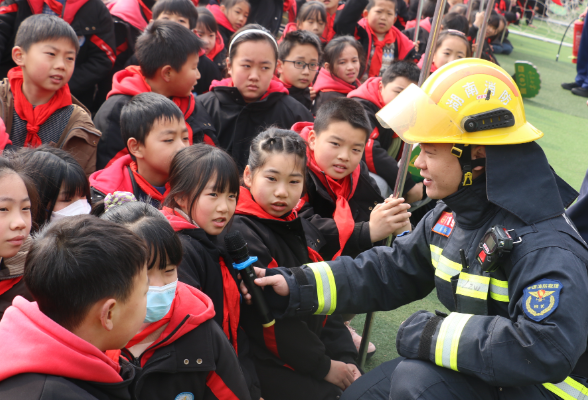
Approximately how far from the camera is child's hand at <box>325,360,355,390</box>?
2508 millimetres

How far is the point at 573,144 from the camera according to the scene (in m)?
7.87

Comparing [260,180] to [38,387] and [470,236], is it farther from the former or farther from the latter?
[38,387]

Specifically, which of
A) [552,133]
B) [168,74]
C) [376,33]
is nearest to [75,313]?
[168,74]

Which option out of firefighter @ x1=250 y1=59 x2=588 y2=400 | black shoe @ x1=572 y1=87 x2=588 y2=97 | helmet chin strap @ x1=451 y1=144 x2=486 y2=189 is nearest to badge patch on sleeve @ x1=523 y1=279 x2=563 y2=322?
firefighter @ x1=250 y1=59 x2=588 y2=400

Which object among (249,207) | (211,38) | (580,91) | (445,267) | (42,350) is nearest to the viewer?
(42,350)

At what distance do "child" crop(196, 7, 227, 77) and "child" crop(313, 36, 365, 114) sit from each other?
1.20 meters

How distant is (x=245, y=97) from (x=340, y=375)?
2.07 m

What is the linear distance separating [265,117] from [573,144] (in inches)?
233

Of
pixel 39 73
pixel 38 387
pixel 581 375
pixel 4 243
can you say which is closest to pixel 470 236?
pixel 581 375

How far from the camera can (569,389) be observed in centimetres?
185

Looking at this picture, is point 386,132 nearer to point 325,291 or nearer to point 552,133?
point 325,291

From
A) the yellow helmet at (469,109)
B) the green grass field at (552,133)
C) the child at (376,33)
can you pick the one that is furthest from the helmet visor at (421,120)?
the child at (376,33)

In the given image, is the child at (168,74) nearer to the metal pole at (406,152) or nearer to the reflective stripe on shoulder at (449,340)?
the metal pole at (406,152)

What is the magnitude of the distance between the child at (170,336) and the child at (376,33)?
4600 millimetres
